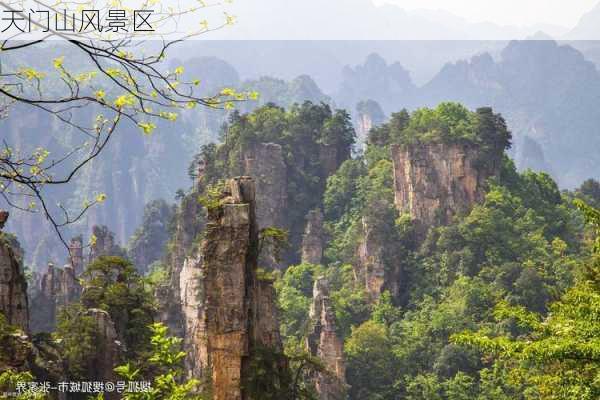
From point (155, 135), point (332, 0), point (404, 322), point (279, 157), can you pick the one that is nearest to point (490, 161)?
point (404, 322)

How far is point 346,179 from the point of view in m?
47.8

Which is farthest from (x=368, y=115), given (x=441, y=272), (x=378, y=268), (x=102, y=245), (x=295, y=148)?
(x=441, y=272)

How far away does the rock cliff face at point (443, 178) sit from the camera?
40156mm

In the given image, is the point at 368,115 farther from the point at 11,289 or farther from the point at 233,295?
the point at 11,289

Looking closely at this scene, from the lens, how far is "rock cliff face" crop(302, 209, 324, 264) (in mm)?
44906

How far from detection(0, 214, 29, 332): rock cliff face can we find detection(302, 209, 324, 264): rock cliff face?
27193 millimetres

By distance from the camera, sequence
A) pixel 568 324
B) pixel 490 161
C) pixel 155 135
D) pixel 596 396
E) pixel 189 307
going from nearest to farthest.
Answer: pixel 596 396 → pixel 568 324 → pixel 189 307 → pixel 490 161 → pixel 155 135

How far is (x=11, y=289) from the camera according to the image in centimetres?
1747

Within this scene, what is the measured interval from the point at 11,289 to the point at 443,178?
26452 mm

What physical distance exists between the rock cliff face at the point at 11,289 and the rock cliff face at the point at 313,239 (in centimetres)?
2719

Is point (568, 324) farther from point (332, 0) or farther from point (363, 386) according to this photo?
point (332, 0)

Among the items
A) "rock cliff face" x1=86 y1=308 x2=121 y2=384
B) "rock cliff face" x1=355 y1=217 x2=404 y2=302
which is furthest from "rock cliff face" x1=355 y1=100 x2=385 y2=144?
"rock cliff face" x1=86 y1=308 x2=121 y2=384

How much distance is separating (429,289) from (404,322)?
2776mm

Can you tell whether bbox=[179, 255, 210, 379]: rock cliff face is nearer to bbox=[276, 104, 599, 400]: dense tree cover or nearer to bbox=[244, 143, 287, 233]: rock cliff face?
bbox=[276, 104, 599, 400]: dense tree cover
